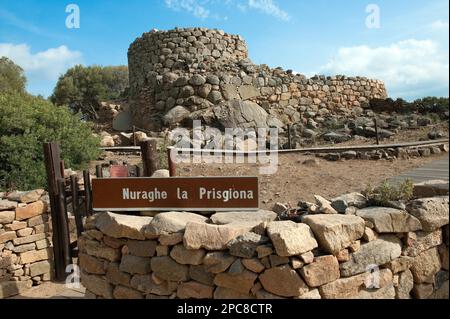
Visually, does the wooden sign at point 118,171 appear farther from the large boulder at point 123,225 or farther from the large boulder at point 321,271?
the large boulder at point 321,271

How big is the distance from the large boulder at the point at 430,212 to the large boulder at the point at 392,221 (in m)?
0.06

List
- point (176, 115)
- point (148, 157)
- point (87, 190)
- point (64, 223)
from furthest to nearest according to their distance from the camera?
point (176, 115)
point (64, 223)
point (87, 190)
point (148, 157)

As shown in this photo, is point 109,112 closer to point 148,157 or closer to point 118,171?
point 118,171

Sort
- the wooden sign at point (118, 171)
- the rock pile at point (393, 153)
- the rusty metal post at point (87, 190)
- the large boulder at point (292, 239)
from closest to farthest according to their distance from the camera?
the large boulder at point (292, 239) → the wooden sign at point (118, 171) → the rusty metal post at point (87, 190) → the rock pile at point (393, 153)

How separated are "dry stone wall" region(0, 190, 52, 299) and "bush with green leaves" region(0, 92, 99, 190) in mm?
1951

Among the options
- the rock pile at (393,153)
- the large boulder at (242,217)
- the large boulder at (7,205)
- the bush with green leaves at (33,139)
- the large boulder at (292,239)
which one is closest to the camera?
the large boulder at (292,239)

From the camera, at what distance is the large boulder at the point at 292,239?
2.52 m

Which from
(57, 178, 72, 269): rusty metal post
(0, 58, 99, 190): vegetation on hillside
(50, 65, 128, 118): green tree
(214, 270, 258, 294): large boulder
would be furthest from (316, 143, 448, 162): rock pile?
(50, 65, 128, 118): green tree

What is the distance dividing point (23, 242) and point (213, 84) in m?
10.0

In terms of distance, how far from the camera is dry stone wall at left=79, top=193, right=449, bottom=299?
8.53 feet

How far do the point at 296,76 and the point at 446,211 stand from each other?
13.5 metres

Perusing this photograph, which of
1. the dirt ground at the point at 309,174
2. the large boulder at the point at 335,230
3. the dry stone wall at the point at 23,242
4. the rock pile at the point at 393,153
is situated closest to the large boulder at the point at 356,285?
the large boulder at the point at 335,230

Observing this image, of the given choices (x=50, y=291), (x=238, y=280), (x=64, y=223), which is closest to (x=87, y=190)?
(x=64, y=223)

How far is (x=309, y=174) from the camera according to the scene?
862cm
